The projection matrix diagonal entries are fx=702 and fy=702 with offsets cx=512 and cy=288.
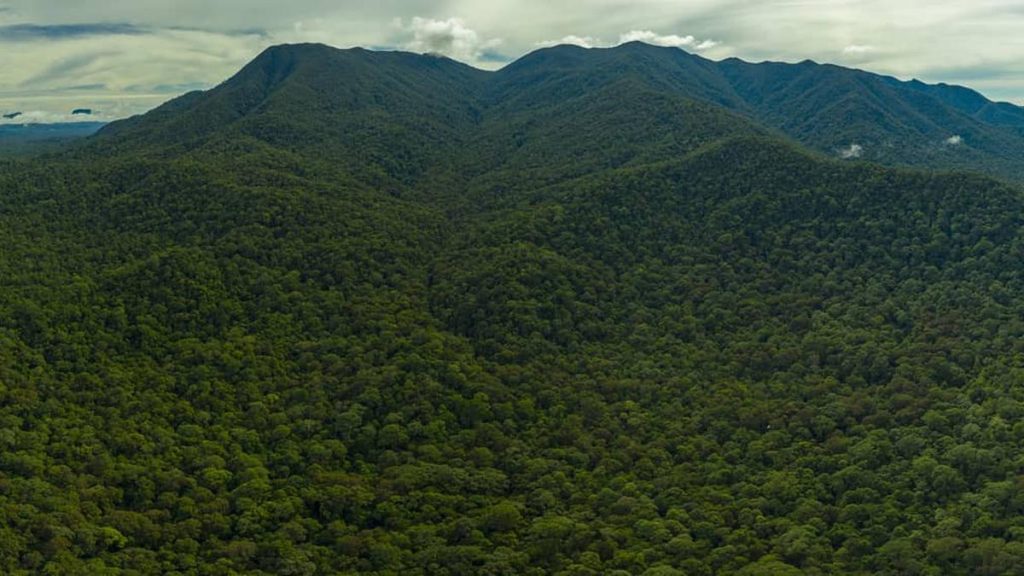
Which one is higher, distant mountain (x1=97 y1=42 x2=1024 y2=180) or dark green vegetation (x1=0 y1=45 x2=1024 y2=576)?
distant mountain (x1=97 y1=42 x2=1024 y2=180)

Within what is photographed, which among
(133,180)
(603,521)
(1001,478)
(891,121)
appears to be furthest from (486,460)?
(891,121)

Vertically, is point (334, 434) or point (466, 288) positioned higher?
point (466, 288)

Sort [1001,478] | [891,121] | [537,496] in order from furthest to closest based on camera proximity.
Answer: [891,121] < [537,496] < [1001,478]

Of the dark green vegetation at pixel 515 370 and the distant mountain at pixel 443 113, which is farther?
the distant mountain at pixel 443 113

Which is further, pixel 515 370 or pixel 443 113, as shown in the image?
pixel 443 113

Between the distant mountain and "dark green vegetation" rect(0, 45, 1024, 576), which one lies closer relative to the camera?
"dark green vegetation" rect(0, 45, 1024, 576)

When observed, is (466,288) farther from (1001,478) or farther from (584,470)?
(1001,478)

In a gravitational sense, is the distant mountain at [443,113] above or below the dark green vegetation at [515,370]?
above

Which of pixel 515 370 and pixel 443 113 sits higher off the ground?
pixel 443 113
